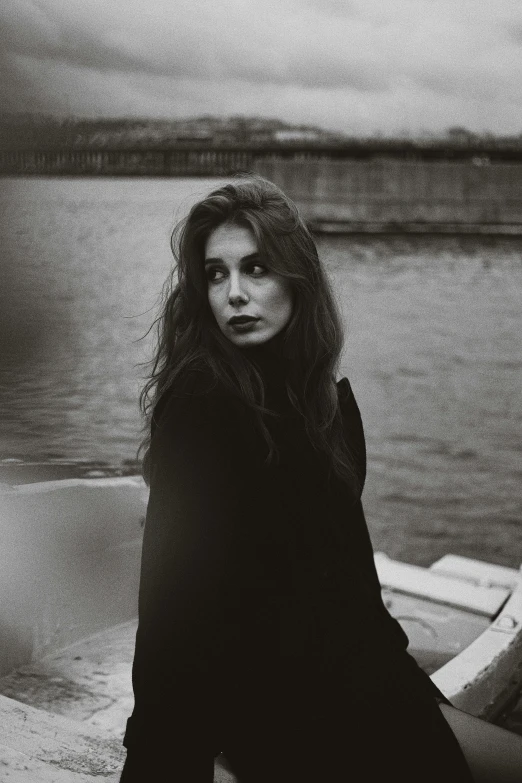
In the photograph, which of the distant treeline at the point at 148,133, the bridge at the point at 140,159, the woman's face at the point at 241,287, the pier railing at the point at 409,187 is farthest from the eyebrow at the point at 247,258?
the pier railing at the point at 409,187

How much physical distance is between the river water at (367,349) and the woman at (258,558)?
0.17 metres

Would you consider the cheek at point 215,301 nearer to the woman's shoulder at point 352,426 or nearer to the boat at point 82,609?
the woman's shoulder at point 352,426

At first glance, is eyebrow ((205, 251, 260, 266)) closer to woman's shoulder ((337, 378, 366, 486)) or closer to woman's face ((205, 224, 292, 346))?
woman's face ((205, 224, 292, 346))

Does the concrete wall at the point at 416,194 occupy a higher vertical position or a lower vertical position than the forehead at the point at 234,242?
higher

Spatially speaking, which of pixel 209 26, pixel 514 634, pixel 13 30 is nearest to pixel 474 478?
pixel 209 26

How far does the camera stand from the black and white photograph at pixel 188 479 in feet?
3.16

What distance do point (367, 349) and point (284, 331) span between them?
31.4ft

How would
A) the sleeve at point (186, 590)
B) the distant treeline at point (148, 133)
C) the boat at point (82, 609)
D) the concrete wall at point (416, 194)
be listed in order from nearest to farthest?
the sleeve at point (186, 590)
the boat at point (82, 609)
the distant treeline at point (148, 133)
the concrete wall at point (416, 194)

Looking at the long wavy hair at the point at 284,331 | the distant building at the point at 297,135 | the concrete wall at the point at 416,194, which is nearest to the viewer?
the long wavy hair at the point at 284,331

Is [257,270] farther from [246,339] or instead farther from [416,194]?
[416,194]

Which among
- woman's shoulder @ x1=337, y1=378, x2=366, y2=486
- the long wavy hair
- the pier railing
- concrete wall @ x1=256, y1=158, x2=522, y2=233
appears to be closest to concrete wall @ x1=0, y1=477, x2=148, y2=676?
the long wavy hair

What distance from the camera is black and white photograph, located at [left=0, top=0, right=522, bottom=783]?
962 mm

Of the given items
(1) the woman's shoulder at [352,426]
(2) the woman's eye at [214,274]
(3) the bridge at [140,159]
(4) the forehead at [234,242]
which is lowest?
(1) the woman's shoulder at [352,426]

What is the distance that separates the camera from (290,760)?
3.19ft
